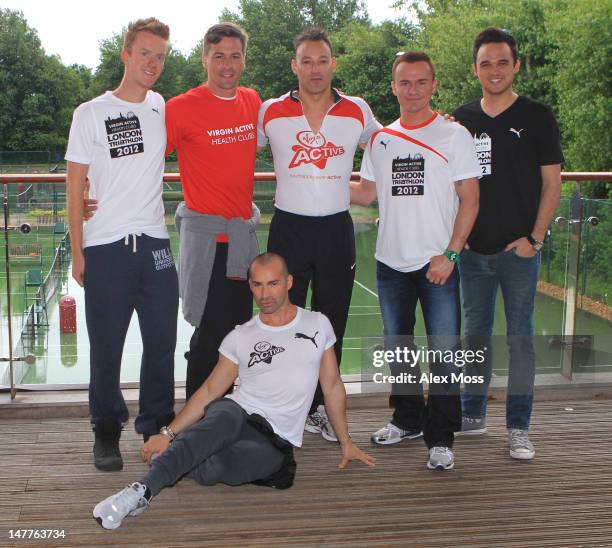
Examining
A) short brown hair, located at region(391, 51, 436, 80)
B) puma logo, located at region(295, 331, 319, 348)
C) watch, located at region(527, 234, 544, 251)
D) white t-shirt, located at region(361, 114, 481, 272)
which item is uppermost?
short brown hair, located at region(391, 51, 436, 80)

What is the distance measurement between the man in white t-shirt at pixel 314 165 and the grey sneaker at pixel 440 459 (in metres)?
0.69

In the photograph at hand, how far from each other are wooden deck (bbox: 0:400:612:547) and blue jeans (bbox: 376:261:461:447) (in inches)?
7.1

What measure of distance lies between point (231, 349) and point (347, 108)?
102 cm

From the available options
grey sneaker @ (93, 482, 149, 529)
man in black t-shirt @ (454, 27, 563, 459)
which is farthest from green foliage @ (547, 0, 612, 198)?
grey sneaker @ (93, 482, 149, 529)

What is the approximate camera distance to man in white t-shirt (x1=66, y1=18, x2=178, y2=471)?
2984 mm

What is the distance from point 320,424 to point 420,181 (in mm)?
1138

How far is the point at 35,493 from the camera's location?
297cm

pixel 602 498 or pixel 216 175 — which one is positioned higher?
pixel 216 175

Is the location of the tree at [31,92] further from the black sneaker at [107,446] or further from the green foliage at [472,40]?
the black sneaker at [107,446]

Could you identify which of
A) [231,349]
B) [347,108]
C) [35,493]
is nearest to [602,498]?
[231,349]

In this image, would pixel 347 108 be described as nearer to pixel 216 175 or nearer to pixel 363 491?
pixel 216 175

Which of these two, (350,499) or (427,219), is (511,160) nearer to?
(427,219)

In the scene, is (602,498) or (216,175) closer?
(602,498)

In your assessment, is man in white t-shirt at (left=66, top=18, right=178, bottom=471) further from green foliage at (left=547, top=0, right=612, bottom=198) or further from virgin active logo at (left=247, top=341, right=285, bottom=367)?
green foliage at (left=547, top=0, right=612, bottom=198)
